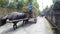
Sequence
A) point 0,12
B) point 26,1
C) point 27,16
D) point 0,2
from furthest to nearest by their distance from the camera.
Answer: point 26,1 < point 0,2 < point 0,12 < point 27,16

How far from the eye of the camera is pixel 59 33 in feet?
19.4

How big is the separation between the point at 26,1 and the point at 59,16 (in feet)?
126

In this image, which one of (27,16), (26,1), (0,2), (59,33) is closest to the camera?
(59,33)

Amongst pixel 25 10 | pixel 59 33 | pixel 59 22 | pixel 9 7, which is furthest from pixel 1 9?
pixel 59 33

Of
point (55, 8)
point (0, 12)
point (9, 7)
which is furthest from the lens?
point (9, 7)

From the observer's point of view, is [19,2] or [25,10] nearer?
[25,10]

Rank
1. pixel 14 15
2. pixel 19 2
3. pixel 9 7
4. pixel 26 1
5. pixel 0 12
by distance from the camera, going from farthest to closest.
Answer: pixel 26 1, pixel 19 2, pixel 9 7, pixel 0 12, pixel 14 15

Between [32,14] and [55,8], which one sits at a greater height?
[55,8]

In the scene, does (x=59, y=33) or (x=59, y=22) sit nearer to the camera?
(x=59, y=33)

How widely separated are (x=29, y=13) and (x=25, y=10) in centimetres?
50

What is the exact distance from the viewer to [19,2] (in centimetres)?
3884

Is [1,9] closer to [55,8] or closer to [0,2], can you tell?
[0,2]

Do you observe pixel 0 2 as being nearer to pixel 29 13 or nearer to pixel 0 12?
pixel 0 12

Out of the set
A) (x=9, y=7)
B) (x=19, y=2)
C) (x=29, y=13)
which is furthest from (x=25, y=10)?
(x=19, y=2)
